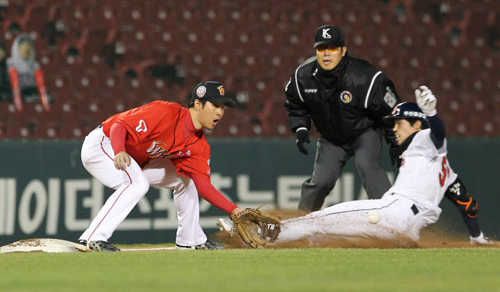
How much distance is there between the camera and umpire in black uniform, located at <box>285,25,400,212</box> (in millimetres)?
6566

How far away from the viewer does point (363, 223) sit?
6074 millimetres

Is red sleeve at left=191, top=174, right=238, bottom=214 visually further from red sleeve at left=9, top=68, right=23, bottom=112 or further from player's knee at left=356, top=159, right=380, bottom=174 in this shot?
red sleeve at left=9, top=68, right=23, bottom=112

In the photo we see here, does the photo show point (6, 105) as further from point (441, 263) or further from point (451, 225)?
point (441, 263)

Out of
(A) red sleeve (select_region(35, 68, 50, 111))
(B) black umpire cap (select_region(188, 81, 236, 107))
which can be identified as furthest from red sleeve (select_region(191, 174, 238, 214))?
(A) red sleeve (select_region(35, 68, 50, 111))

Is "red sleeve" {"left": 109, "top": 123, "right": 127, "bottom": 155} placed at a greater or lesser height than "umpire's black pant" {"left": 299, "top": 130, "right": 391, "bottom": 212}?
greater

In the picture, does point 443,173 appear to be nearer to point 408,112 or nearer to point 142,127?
point 408,112

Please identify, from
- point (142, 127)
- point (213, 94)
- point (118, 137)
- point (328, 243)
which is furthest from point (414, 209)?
point (118, 137)

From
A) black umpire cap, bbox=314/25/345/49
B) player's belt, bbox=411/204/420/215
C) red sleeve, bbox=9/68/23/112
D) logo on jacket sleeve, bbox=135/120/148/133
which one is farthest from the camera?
red sleeve, bbox=9/68/23/112

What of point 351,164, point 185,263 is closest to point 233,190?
point 351,164

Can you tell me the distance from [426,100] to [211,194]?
1.62 m

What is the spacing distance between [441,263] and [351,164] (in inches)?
137

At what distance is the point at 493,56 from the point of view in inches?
411

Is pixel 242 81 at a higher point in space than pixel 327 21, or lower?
lower

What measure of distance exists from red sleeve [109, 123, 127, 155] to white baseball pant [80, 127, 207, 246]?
197 millimetres
